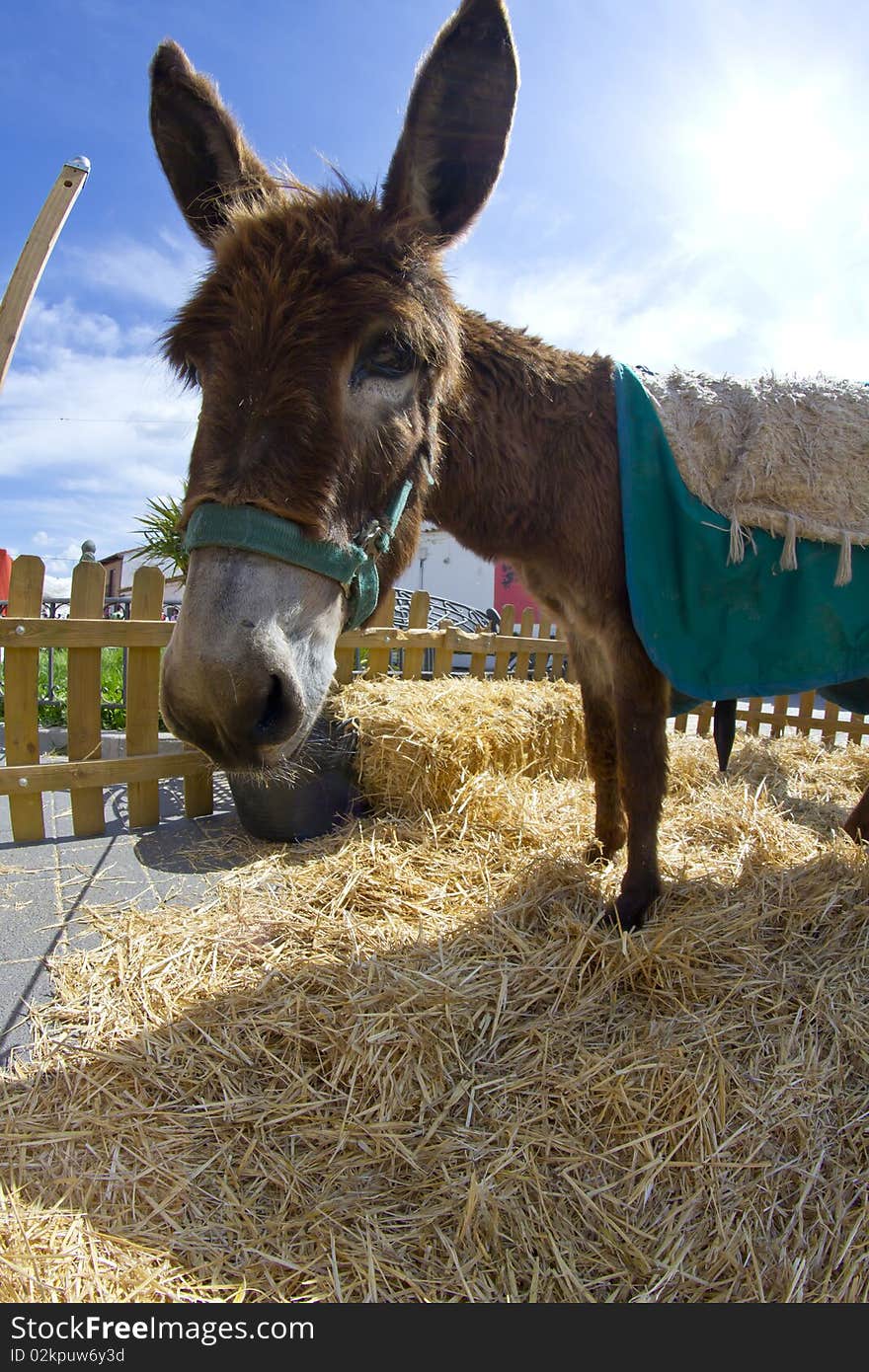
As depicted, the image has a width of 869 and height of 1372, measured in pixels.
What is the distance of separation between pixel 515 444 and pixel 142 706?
2.83 meters

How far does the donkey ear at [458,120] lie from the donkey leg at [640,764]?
1.42 metres

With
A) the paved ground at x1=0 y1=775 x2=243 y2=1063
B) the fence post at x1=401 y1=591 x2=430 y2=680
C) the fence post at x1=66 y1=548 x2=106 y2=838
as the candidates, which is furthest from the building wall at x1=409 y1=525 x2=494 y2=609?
the paved ground at x1=0 y1=775 x2=243 y2=1063

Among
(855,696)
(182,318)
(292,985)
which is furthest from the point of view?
(855,696)

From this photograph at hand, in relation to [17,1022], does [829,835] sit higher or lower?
higher


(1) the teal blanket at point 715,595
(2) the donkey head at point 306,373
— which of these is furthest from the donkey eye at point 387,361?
(1) the teal blanket at point 715,595

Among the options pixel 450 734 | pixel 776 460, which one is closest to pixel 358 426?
pixel 776 460

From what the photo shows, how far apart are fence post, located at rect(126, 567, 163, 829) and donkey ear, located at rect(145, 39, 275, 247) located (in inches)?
87.9

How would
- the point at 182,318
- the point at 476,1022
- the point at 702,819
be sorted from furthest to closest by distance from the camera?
the point at 702,819 → the point at 476,1022 → the point at 182,318

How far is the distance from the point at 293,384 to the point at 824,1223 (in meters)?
2.10

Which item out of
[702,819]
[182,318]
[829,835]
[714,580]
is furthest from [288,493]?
[829,835]

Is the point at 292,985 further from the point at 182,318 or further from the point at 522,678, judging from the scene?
the point at 522,678

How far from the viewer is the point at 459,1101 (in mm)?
1620

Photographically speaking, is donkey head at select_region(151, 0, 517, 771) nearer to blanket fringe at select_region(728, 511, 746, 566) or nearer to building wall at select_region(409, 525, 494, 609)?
blanket fringe at select_region(728, 511, 746, 566)
